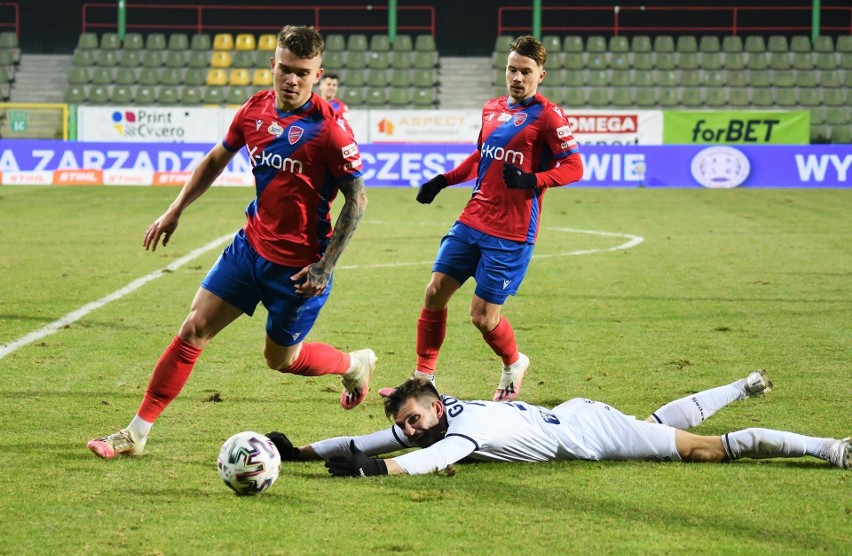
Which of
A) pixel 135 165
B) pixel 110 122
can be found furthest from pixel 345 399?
pixel 110 122

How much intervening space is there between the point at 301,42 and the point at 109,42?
2942 cm

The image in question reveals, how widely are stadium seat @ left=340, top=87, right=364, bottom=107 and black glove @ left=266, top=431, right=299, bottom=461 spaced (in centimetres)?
2611

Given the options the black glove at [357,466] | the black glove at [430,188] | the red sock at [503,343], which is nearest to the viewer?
the black glove at [357,466]

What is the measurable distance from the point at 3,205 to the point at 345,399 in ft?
50.0

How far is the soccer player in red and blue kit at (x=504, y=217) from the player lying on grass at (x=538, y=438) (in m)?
1.46

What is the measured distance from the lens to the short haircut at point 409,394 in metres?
5.36

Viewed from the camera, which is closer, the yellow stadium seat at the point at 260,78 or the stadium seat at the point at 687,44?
the yellow stadium seat at the point at 260,78

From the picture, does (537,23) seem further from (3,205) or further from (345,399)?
(345,399)

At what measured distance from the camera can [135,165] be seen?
80.6 ft

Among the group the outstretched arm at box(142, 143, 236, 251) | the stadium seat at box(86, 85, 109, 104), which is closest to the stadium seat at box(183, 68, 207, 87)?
the stadium seat at box(86, 85, 109, 104)

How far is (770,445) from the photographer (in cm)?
546

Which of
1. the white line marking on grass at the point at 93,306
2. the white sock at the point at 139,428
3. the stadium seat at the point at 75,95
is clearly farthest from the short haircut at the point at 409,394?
the stadium seat at the point at 75,95

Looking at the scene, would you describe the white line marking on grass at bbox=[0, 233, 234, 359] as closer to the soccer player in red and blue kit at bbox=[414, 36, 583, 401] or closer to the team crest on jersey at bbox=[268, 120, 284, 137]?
the soccer player in red and blue kit at bbox=[414, 36, 583, 401]

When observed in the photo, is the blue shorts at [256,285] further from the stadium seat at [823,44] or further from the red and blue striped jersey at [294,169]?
the stadium seat at [823,44]
